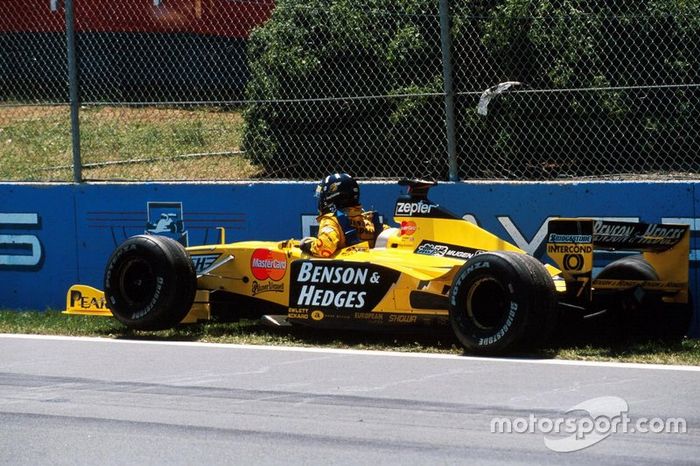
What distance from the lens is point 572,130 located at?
34.9ft

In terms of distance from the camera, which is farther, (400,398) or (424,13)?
(424,13)

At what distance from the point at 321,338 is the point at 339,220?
959 mm

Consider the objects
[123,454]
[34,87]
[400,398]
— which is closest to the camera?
[123,454]

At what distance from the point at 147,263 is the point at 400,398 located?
137 inches

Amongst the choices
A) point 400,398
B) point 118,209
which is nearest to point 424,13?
point 118,209

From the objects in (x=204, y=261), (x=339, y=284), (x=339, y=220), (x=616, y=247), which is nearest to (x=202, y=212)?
(x=204, y=261)

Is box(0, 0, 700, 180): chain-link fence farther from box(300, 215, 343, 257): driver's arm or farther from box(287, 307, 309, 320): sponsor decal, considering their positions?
box(287, 307, 309, 320): sponsor decal

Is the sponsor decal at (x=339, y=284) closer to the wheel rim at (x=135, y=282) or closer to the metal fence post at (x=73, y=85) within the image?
the wheel rim at (x=135, y=282)

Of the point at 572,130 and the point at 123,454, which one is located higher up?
the point at 572,130

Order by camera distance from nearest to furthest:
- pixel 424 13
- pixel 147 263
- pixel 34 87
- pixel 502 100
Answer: pixel 147 263, pixel 502 100, pixel 424 13, pixel 34 87

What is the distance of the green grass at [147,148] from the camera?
41.6 ft

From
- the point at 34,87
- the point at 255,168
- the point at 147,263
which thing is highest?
the point at 34,87

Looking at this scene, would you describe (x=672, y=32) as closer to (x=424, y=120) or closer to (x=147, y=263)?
(x=424, y=120)

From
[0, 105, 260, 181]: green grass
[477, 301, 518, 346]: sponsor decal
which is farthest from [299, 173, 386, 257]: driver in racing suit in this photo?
[0, 105, 260, 181]: green grass
